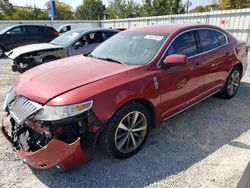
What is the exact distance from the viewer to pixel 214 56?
Answer: 4020 millimetres

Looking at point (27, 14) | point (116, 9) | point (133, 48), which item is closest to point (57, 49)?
point (133, 48)

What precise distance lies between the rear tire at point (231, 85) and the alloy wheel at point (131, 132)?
245 cm

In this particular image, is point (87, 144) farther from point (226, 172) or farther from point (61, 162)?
point (226, 172)

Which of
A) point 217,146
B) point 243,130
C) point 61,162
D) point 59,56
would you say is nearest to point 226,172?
point 217,146

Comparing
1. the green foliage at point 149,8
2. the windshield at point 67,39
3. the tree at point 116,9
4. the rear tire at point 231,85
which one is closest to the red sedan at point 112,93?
the rear tire at point 231,85

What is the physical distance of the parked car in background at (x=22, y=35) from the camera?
11.2m

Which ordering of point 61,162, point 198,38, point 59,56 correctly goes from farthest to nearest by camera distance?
point 59,56, point 198,38, point 61,162

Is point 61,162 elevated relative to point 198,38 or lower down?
lower down

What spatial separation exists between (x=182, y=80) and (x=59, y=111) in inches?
74.7

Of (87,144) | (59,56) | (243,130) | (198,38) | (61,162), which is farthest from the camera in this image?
(59,56)

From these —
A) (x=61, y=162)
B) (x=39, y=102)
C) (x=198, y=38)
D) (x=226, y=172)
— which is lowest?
(x=226, y=172)

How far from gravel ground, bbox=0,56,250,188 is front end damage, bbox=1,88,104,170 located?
32 cm

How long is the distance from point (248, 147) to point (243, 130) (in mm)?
495

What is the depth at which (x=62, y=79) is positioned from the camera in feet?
9.15
